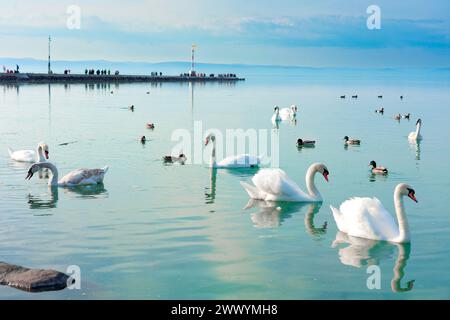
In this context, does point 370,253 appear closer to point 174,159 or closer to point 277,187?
point 277,187

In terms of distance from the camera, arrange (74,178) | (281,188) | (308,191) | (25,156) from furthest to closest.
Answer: (25,156), (74,178), (308,191), (281,188)

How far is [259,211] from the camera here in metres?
17.0

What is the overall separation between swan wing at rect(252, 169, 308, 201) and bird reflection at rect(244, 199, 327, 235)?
178 mm

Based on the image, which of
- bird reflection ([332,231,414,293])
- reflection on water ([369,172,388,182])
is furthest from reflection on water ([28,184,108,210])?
reflection on water ([369,172,388,182])

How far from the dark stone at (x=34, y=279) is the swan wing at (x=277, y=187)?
294 inches

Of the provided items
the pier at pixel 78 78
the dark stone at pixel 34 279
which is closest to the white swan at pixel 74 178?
the dark stone at pixel 34 279

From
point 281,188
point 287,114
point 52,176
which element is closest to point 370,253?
point 281,188

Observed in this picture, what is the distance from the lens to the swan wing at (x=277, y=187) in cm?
1748

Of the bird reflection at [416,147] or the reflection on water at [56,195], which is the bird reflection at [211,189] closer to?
the reflection on water at [56,195]

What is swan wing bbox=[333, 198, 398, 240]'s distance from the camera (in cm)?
1395

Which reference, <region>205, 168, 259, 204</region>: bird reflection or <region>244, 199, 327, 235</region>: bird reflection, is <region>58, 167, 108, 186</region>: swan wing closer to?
<region>205, 168, 259, 204</region>: bird reflection

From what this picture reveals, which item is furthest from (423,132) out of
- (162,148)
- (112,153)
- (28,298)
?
(28,298)

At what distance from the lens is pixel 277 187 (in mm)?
17484

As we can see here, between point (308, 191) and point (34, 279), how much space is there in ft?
30.7
